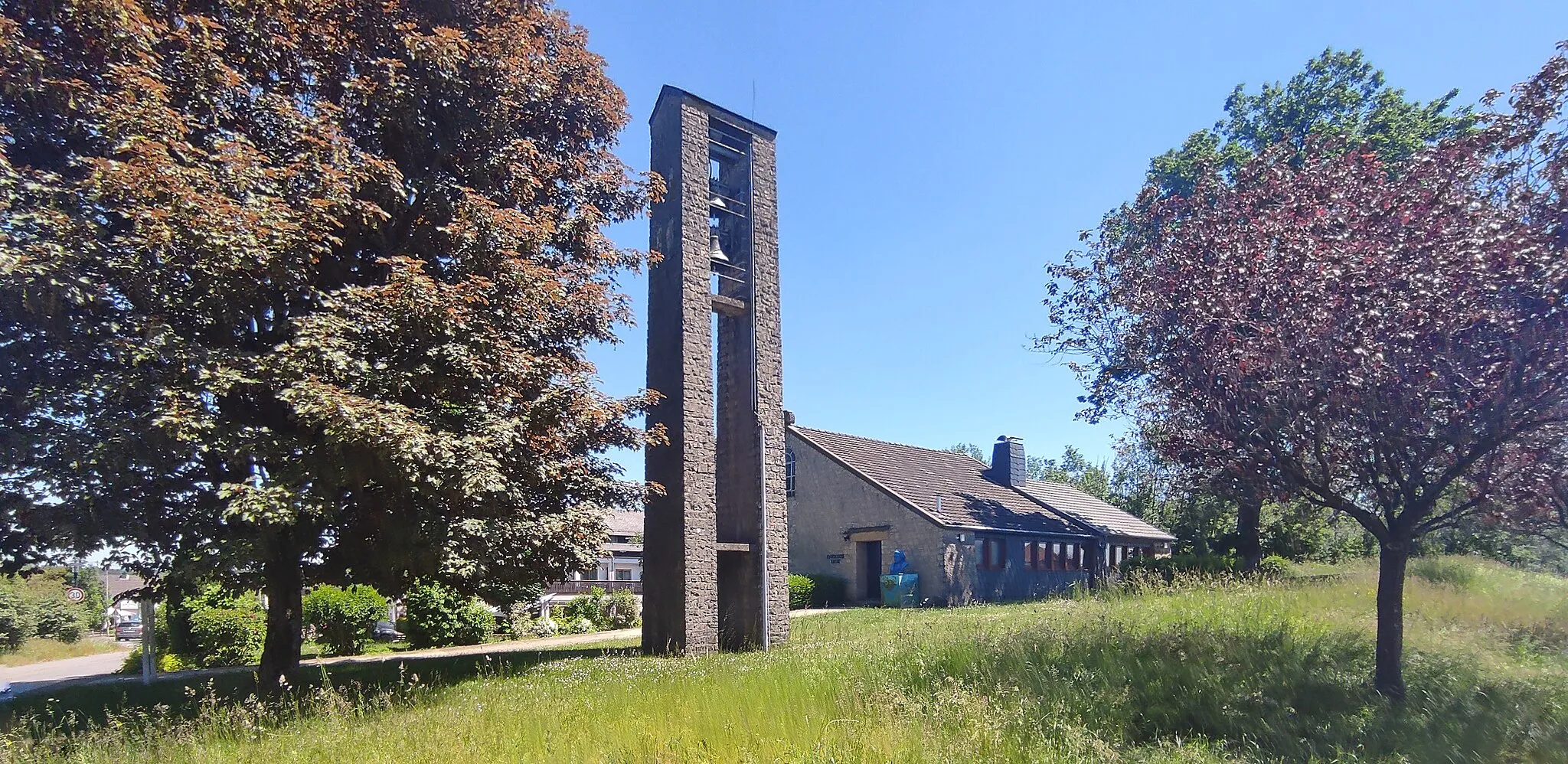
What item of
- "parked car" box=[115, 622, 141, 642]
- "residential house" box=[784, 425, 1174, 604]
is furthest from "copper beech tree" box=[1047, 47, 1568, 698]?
"parked car" box=[115, 622, 141, 642]

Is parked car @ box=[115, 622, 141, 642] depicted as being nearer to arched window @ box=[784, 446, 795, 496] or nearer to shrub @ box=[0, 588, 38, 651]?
shrub @ box=[0, 588, 38, 651]

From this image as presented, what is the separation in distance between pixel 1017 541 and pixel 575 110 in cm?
2161

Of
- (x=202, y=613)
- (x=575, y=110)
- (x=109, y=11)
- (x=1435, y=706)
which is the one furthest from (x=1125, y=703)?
(x=202, y=613)

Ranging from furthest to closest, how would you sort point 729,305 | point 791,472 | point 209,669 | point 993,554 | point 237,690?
point 791,472
point 993,554
point 209,669
point 729,305
point 237,690

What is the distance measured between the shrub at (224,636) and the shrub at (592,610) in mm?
7632

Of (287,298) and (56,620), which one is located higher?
(287,298)

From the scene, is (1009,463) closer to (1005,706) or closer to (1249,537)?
(1249,537)

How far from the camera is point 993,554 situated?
26922mm

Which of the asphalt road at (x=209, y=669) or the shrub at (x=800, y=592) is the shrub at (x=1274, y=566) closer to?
Result: the asphalt road at (x=209, y=669)

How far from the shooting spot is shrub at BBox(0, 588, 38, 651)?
2928cm

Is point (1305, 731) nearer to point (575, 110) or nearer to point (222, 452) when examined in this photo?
point (222, 452)

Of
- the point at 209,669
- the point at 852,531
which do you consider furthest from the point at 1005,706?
the point at 852,531

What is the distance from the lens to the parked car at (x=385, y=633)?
2055cm

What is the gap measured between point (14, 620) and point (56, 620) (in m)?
4.18
